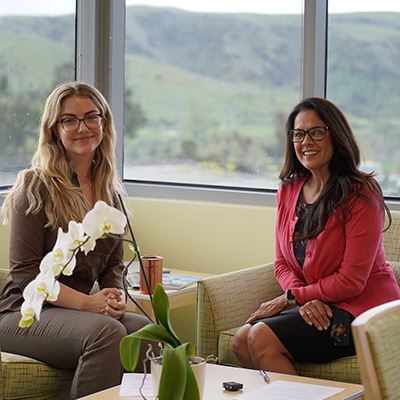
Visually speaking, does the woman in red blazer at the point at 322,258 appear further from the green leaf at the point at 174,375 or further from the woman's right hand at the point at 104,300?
the green leaf at the point at 174,375

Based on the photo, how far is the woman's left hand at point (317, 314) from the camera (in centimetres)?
225

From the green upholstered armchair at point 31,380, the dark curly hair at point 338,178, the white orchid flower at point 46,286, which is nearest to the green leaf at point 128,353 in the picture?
the white orchid flower at point 46,286

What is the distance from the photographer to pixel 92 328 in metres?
2.12

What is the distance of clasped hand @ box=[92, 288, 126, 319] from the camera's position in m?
2.27

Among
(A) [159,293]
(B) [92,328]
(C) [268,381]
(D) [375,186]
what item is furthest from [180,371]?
(D) [375,186]

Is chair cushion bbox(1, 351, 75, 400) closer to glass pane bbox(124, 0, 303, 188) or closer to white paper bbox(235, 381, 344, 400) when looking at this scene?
white paper bbox(235, 381, 344, 400)

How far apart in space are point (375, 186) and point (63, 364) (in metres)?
1.33

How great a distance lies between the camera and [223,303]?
244cm

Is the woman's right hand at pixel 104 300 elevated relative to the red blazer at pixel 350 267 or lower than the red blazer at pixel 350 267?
lower

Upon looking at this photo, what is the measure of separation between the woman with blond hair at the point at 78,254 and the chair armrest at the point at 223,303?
0.24 metres

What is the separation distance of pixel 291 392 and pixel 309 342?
0.61 meters

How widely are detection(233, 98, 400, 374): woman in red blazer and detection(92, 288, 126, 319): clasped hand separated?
0.46 m

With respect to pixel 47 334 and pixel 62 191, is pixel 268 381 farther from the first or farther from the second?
pixel 62 191

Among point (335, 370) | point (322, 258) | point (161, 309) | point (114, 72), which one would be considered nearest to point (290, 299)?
point (322, 258)
